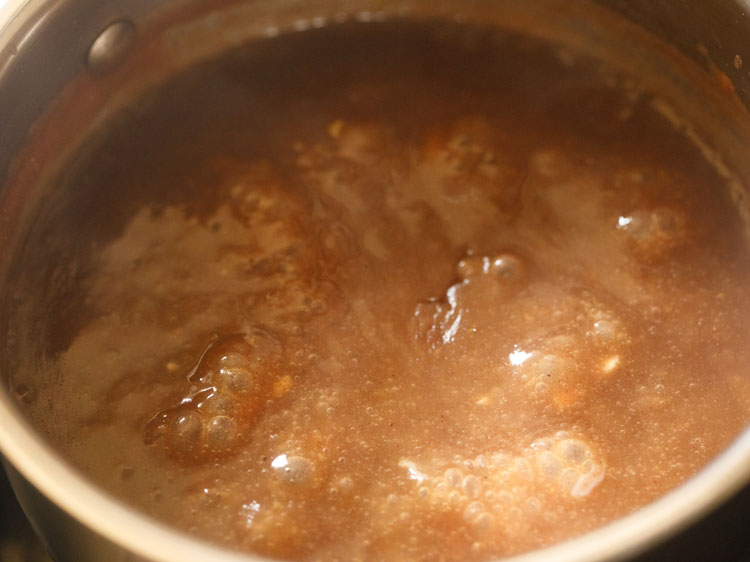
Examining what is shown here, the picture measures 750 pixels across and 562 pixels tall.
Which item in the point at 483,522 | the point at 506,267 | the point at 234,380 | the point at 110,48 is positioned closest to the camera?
the point at 483,522

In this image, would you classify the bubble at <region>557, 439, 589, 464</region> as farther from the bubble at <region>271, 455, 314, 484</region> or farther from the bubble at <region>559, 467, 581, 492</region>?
the bubble at <region>271, 455, 314, 484</region>

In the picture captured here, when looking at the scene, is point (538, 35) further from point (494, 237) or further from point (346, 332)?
point (346, 332)

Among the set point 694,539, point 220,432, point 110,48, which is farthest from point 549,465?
point 110,48

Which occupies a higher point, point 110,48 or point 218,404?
point 110,48

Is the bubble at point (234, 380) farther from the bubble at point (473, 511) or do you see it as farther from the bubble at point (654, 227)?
the bubble at point (654, 227)

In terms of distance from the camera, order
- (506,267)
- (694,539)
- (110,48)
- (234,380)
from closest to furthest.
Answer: (694,539) → (234,380) → (506,267) → (110,48)

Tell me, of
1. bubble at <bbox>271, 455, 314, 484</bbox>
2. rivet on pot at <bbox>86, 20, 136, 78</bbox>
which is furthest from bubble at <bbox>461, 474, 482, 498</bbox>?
rivet on pot at <bbox>86, 20, 136, 78</bbox>

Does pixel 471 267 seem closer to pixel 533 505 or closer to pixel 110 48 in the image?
pixel 533 505

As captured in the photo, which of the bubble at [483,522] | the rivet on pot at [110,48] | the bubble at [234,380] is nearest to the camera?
the bubble at [483,522]

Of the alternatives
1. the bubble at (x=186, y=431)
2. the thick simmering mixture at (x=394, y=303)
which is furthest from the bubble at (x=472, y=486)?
the bubble at (x=186, y=431)
